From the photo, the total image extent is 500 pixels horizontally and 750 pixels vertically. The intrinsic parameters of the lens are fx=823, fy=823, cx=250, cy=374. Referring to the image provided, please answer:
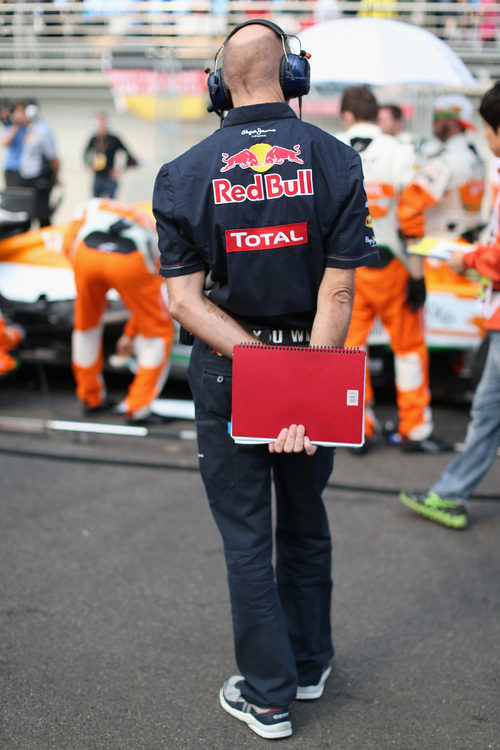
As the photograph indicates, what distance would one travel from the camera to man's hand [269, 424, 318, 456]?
210 centimetres

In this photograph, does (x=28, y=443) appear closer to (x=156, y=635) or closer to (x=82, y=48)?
(x=156, y=635)

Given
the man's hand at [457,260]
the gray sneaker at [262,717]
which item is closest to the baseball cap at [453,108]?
the man's hand at [457,260]

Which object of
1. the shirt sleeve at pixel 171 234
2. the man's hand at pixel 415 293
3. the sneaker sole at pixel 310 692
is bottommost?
the sneaker sole at pixel 310 692

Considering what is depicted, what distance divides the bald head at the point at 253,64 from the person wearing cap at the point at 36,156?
8184mm

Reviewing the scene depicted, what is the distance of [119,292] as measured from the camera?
4.92 meters

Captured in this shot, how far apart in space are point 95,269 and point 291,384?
299cm

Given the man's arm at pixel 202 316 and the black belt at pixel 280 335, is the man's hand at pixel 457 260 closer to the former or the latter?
the black belt at pixel 280 335

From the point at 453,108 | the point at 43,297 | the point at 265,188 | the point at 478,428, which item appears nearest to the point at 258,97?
the point at 265,188

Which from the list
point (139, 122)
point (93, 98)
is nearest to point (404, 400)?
point (139, 122)

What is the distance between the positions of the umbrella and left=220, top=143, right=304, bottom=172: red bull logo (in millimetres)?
2618

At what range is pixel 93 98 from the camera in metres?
14.2

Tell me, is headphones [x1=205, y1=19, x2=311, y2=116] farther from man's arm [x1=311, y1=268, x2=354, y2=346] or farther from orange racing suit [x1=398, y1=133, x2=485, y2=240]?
orange racing suit [x1=398, y1=133, x2=485, y2=240]

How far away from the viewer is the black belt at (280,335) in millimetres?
2299

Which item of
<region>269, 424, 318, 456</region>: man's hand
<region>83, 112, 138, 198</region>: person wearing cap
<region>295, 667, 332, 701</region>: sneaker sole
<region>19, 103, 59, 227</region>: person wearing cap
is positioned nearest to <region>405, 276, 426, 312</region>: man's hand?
<region>295, 667, 332, 701</region>: sneaker sole
